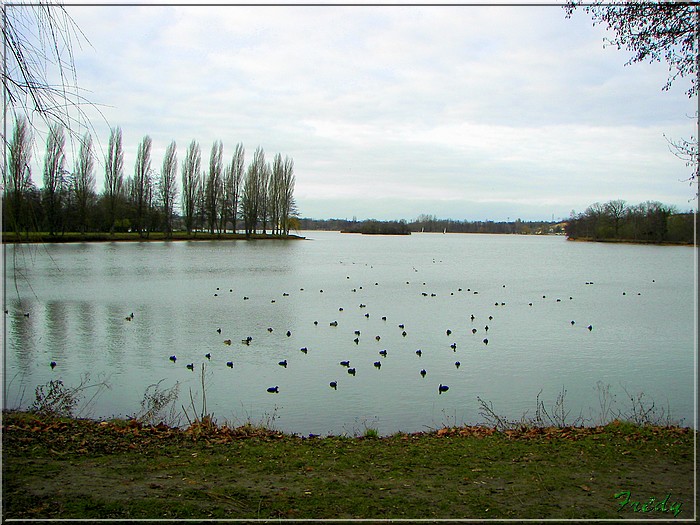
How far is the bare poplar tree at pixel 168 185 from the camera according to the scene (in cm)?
6519

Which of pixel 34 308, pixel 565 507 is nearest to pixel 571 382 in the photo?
pixel 565 507

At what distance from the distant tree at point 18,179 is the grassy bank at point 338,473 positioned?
1.91 m

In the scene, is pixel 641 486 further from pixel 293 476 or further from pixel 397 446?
pixel 293 476

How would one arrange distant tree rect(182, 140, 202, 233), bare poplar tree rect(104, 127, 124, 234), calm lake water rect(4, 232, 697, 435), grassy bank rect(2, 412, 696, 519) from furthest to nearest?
distant tree rect(182, 140, 202, 233)
bare poplar tree rect(104, 127, 124, 234)
calm lake water rect(4, 232, 697, 435)
grassy bank rect(2, 412, 696, 519)

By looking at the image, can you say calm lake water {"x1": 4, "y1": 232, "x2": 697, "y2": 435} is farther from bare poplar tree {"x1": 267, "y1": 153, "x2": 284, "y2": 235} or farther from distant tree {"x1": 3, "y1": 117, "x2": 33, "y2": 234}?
bare poplar tree {"x1": 267, "y1": 153, "x2": 284, "y2": 235}

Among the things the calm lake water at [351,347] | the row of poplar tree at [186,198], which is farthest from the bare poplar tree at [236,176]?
the calm lake water at [351,347]

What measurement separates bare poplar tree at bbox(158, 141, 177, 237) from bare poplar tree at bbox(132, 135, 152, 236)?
2.80m

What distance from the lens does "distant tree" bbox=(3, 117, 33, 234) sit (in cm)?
415

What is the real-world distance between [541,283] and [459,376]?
18.6 metres

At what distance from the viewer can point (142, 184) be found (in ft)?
201

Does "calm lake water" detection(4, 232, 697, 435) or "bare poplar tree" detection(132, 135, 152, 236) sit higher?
"bare poplar tree" detection(132, 135, 152, 236)

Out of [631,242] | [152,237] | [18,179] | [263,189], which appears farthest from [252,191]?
[18,179]

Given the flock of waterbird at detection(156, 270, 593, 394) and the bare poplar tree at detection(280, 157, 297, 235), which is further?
the bare poplar tree at detection(280, 157, 297, 235)
